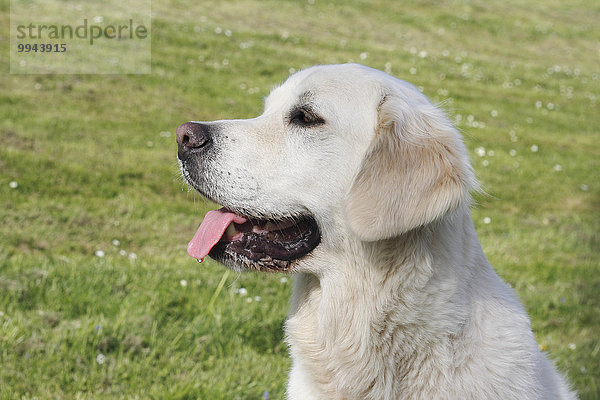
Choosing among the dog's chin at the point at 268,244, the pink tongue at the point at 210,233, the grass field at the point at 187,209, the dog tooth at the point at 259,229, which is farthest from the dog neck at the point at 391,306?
the grass field at the point at 187,209

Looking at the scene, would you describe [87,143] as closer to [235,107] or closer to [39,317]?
[235,107]

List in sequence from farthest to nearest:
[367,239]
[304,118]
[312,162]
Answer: [304,118]
[312,162]
[367,239]

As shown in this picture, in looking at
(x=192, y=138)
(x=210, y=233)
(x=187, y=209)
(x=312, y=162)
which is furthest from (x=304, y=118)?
(x=187, y=209)

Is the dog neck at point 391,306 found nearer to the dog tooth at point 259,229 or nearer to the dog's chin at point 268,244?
the dog's chin at point 268,244

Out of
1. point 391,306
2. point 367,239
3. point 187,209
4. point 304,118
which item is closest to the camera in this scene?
point 367,239

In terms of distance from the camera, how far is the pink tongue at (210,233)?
277cm

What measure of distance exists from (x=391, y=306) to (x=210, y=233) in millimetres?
895

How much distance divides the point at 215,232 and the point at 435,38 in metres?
17.1

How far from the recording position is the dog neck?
2.45 metres

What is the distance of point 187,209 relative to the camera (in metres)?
6.59

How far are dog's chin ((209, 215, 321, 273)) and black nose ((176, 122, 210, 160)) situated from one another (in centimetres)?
40

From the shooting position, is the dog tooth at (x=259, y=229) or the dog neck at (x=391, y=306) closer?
the dog neck at (x=391, y=306)

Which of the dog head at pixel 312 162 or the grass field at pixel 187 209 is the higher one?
the dog head at pixel 312 162

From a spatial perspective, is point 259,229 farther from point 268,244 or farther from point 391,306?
point 391,306
